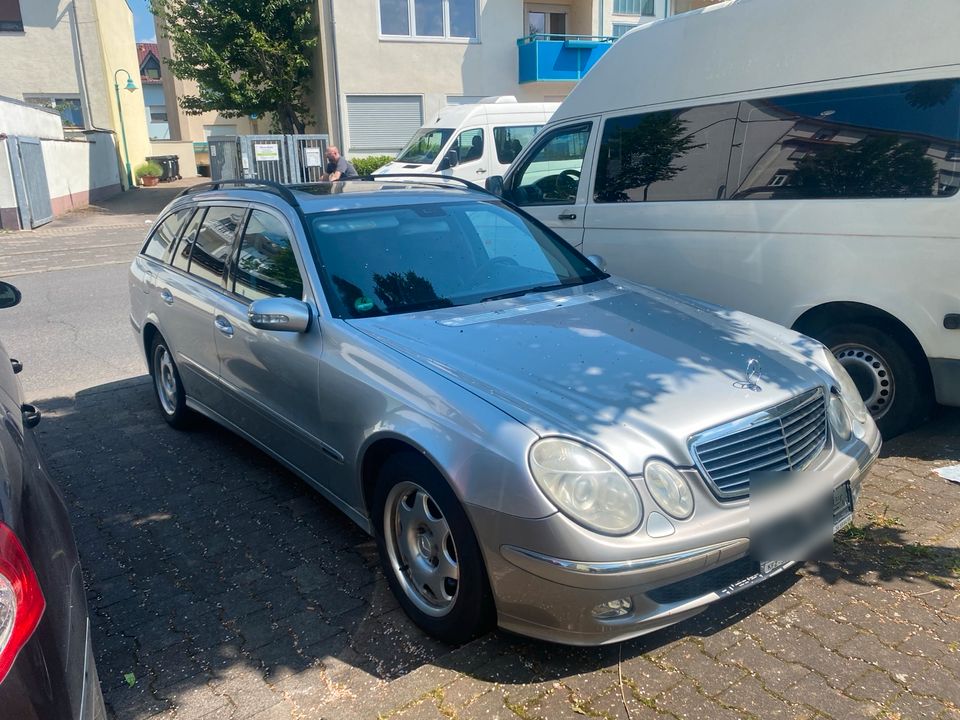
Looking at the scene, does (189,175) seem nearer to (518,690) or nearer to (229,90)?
(229,90)

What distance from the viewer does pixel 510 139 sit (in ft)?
51.4

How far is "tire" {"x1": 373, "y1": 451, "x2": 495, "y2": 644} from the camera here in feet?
9.53

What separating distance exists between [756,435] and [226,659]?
7.10ft

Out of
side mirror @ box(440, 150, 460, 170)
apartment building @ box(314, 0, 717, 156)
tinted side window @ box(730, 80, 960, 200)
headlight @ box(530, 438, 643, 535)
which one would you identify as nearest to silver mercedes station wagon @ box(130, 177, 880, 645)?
headlight @ box(530, 438, 643, 535)

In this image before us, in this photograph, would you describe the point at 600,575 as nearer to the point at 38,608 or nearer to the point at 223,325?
the point at 38,608

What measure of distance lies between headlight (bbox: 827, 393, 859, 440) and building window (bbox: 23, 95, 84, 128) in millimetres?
30242

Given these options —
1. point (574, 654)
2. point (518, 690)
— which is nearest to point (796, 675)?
point (574, 654)

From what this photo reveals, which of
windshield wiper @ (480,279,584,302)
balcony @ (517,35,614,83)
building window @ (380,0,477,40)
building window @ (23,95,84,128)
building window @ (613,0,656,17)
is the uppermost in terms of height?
building window @ (613,0,656,17)

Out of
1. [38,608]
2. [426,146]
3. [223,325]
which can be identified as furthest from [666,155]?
[426,146]

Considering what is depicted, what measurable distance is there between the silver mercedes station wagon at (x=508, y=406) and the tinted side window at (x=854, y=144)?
146 centimetres

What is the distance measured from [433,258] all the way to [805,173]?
8.28 feet

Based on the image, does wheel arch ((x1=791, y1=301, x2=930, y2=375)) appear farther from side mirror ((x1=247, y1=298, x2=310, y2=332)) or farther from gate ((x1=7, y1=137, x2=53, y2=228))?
gate ((x1=7, y1=137, x2=53, y2=228))

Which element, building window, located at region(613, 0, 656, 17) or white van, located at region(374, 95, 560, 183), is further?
building window, located at region(613, 0, 656, 17)

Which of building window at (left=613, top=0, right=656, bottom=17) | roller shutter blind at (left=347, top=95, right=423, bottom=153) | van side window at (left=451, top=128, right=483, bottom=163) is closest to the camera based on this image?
van side window at (left=451, top=128, right=483, bottom=163)
